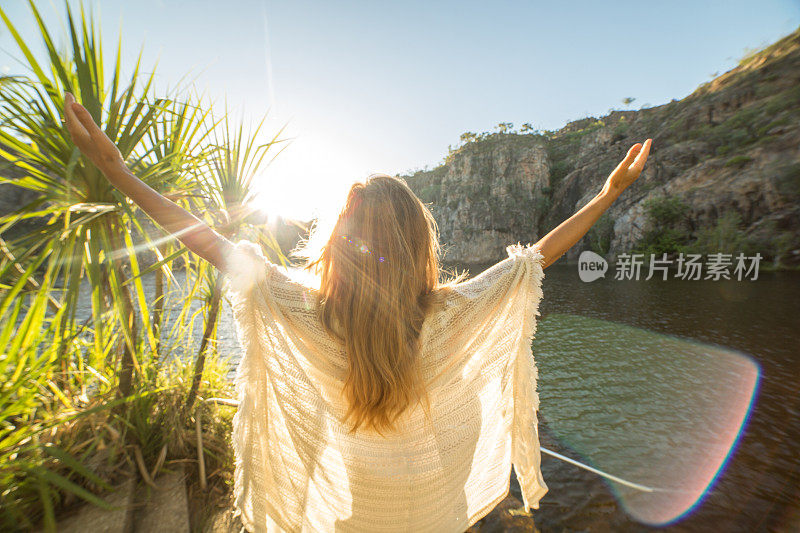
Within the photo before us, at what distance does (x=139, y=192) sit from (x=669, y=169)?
32.3 metres

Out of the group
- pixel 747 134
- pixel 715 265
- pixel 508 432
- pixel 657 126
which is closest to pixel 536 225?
pixel 657 126

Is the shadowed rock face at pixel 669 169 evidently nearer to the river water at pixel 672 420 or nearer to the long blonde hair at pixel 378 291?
the river water at pixel 672 420

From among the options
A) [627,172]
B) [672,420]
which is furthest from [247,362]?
[672,420]

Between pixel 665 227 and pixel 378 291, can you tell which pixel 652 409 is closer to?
pixel 378 291

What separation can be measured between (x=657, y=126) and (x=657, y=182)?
7.83 m

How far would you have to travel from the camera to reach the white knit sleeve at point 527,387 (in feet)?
3.91

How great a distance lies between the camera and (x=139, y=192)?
3.32 feet

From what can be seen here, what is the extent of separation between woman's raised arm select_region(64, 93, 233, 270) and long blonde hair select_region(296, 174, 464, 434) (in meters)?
0.36

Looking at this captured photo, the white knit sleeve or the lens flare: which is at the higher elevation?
the white knit sleeve

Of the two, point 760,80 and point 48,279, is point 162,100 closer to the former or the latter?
point 48,279

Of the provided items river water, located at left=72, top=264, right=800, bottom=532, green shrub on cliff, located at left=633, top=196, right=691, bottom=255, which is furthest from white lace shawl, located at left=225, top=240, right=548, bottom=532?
green shrub on cliff, located at left=633, top=196, right=691, bottom=255

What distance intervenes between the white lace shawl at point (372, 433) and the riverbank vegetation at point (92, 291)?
550 millimetres

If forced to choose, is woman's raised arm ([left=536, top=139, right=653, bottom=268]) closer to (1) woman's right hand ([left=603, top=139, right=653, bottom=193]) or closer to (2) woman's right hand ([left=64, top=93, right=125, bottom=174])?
(1) woman's right hand ([left=603, top=139, right=653, bottom=193])

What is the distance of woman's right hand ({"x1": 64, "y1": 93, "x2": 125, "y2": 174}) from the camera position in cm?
89
